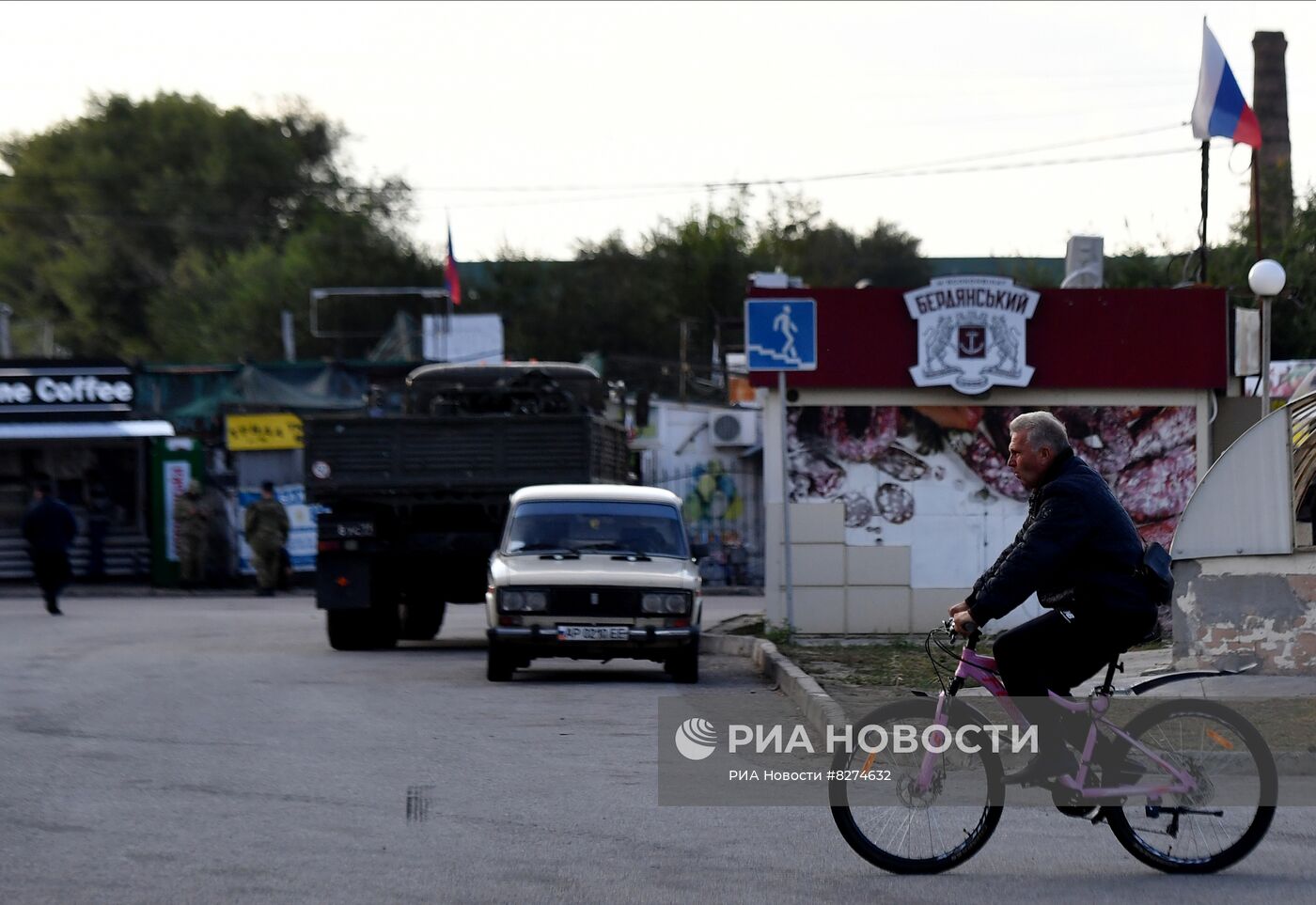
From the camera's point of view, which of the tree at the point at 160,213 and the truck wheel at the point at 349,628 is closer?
the truck wheel at the point at 349,628

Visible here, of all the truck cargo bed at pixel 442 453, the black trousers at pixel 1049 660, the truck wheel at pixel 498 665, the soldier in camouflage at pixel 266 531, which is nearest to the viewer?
the black trousers at pixel 1049 660

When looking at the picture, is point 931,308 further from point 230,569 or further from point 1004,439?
Result: point 230,569

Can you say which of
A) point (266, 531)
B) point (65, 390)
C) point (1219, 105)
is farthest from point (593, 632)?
point (65, 390)

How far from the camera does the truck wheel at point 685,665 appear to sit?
15.9 meters

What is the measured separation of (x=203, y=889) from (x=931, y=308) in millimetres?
14168

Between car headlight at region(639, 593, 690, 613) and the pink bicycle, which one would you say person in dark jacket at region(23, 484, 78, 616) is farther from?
the pink bicycle

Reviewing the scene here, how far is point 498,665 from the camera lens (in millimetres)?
15922

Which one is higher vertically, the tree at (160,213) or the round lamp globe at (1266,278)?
the tree at (160,213)

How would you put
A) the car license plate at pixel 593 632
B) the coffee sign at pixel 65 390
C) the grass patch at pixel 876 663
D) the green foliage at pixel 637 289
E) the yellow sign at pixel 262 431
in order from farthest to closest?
1. the green foliage at pixel 637 289
2. the yellow sign at pixel 262 431
3. the coffee sign at pixel 65 390
4. the car license plate at pixel 593 632
5. the grass patch at pixel 876 663

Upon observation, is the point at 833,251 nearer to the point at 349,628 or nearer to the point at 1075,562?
the point at 349,628

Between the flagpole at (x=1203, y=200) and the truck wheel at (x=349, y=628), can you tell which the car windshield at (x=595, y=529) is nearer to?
the truck wheel at (x=349, y=628)

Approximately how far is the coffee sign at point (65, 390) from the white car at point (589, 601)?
67.3 ft

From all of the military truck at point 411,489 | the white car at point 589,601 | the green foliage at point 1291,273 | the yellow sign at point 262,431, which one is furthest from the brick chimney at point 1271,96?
the white car at point 589,601

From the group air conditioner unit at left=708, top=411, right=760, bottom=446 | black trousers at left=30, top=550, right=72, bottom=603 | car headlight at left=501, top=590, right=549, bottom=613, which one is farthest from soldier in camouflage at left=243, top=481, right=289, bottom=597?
car headlight at left=501, top=590, right=549, bottom=613
